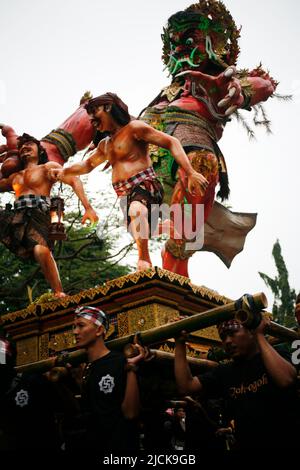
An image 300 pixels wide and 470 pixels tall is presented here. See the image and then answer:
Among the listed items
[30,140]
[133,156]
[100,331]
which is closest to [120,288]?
[133,156]

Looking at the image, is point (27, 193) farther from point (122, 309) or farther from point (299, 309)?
point (299, 309)

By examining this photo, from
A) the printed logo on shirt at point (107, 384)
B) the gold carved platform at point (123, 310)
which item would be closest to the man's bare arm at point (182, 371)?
the printed logo on shirt at point (107, 384)

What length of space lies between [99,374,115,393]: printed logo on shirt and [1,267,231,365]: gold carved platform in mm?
1521

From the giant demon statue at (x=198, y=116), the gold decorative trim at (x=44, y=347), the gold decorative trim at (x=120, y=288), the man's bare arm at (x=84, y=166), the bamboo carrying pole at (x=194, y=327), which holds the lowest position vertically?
the bamboo carrying pole at (x=194, y=327)

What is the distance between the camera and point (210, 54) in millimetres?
7730

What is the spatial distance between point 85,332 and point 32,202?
2.85 m

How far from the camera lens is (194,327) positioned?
2928 mm

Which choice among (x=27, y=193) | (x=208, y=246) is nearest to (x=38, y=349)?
(x=27, y=193)

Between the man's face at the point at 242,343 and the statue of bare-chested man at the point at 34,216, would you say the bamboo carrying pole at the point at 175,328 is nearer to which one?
the man's face at the point at 242,343

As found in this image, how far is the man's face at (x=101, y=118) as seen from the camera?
5711mm

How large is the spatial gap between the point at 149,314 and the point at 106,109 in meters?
2.08

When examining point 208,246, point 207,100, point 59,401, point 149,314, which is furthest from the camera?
point 208,246

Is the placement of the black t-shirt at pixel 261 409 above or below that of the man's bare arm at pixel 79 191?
below

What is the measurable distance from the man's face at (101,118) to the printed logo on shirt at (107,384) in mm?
3192
